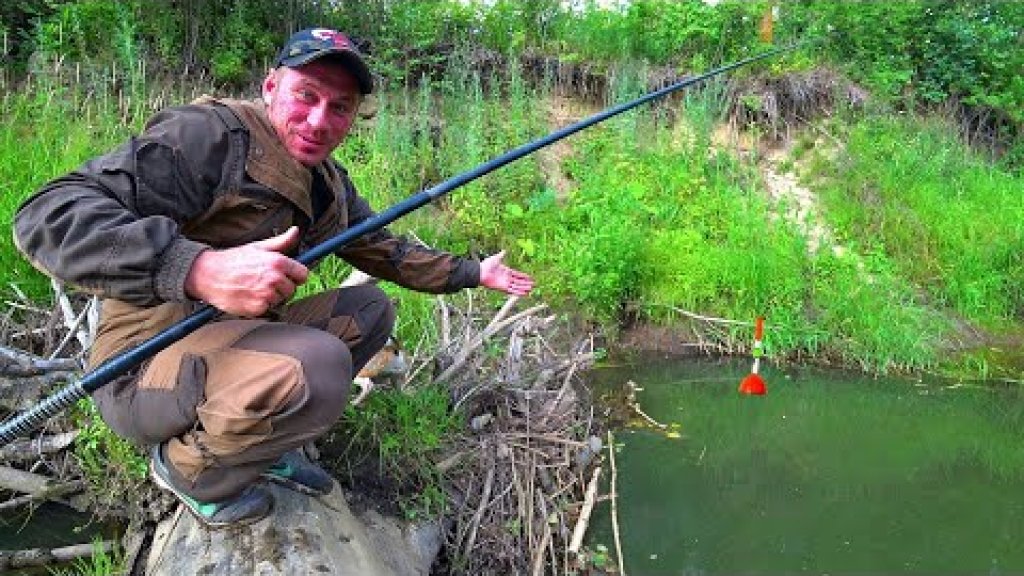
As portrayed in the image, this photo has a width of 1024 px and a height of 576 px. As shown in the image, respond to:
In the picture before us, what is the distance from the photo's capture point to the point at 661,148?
876 centimetres

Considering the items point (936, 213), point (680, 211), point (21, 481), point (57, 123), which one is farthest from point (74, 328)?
point (936, 213)

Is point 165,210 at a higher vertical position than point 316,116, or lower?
lower

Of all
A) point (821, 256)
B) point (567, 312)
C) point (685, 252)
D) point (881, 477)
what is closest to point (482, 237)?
point (567, 312)

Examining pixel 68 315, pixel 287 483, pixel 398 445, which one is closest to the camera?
pixel 287 483

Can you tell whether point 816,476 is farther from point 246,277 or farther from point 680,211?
point 246,277

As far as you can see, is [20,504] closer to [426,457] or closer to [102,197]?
[426,457]

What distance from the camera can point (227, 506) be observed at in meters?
2.32

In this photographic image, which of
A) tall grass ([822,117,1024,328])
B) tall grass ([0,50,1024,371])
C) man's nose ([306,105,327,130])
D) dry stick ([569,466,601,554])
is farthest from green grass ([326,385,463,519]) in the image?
tall grass ([822,117,1024,328])

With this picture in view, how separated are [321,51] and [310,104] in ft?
0.57

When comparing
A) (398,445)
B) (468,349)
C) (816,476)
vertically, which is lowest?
(816,476)

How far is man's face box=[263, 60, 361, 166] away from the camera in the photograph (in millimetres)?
2326

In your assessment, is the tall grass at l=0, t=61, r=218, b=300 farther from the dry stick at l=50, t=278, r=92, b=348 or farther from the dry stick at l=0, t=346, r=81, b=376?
the dry stick at l=0, t=346, r=81, b=376

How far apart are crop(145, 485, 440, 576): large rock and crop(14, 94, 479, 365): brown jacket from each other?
0.60 meters

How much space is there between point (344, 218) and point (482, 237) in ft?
16.0
